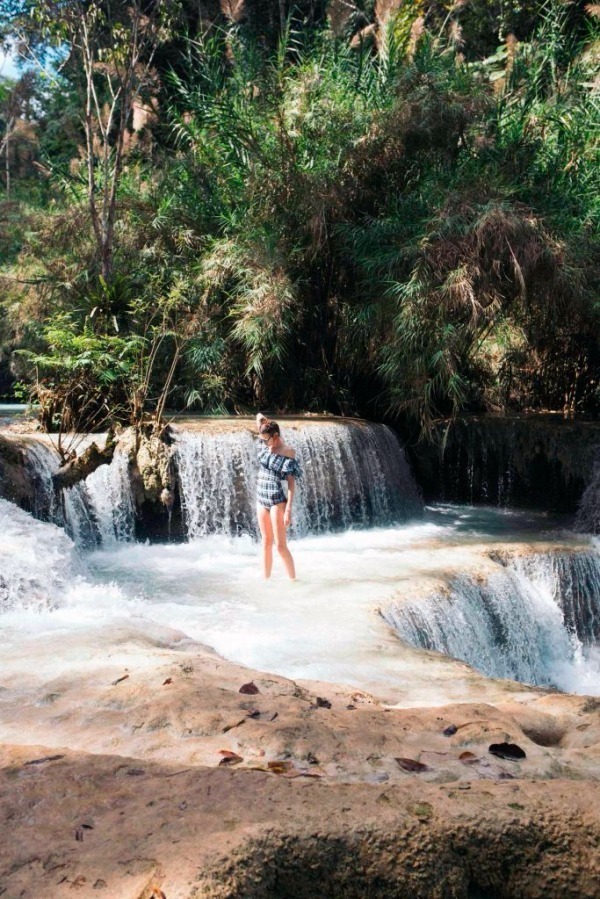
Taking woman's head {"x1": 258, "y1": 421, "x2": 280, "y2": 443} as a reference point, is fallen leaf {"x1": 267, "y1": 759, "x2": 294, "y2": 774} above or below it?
below

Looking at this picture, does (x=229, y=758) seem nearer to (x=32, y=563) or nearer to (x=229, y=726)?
(x=229, y=726)

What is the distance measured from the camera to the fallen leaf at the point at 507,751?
2.51 metres

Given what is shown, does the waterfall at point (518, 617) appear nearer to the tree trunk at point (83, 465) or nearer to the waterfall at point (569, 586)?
the waterfall at point (569, 586)

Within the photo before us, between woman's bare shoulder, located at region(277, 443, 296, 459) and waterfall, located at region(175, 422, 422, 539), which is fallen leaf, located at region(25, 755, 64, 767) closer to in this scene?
woman's bare shoulder, located at region(277, 443, 296, 459)

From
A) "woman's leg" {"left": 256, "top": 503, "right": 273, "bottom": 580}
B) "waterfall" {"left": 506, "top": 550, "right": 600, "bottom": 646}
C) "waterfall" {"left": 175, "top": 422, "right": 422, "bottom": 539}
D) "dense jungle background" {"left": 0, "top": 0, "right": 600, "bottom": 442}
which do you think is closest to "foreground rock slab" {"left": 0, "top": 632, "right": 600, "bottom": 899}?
"woman's leg" {"left": 256, "top": 503, "right": 273, "bottom": 580}

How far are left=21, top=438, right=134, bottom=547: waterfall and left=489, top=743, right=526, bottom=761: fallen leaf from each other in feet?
22.7

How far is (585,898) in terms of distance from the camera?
1.81 meters

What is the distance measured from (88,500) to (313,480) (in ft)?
9.17

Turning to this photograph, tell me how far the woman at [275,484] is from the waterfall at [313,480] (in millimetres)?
A: 2626

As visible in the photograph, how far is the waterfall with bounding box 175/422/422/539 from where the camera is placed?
962 cm

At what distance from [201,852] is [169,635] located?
122 inches

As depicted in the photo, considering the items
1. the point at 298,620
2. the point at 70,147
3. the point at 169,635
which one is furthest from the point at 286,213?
A: the point at 70,147


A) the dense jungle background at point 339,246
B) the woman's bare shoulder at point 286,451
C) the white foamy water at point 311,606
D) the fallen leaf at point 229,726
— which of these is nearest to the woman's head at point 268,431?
the woman's bare shoulder at point 286,451

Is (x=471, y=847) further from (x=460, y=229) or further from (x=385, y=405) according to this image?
(x=385, y=405)
